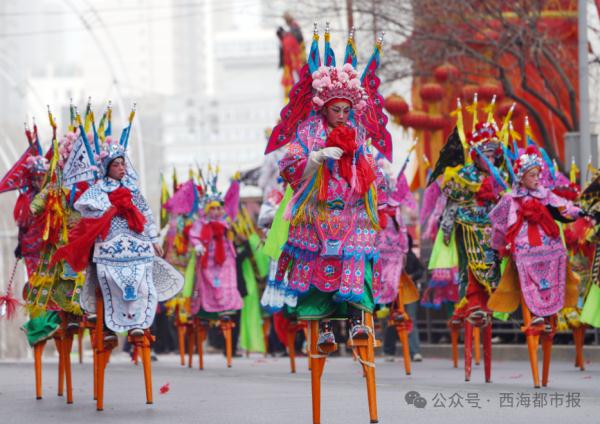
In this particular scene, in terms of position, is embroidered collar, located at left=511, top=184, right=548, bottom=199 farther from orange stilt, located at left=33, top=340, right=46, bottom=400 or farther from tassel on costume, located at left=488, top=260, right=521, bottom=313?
orange stilt, located at left=33, top=340, right=46, bottom=400

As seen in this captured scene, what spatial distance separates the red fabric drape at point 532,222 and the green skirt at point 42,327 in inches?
158

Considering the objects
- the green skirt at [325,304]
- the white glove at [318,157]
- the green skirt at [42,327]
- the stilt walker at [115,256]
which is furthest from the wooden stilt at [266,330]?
the white glove at [318,157]

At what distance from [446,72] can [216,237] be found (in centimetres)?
642

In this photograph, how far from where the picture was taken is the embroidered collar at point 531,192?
499 inches

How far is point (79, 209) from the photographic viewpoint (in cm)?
1141

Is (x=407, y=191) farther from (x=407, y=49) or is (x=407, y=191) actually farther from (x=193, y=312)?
(x=407, y=49)

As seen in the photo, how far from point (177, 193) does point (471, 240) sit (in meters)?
5.95

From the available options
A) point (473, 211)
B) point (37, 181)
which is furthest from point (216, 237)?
point (37, 181)

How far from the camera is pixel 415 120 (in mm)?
24406

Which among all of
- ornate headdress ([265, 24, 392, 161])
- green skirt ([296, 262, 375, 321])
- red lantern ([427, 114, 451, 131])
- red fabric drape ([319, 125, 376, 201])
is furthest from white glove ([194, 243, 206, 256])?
red fabric drape ([319, 125, 376, 201])

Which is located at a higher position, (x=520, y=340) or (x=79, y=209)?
(x=79, y=209)

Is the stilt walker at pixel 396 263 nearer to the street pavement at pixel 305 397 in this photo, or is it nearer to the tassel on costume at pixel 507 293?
the street pavement at pixel 305 397

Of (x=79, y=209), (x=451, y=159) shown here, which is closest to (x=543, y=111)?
(x=451, y=159)

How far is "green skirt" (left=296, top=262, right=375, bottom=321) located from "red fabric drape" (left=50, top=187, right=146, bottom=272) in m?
1.97
